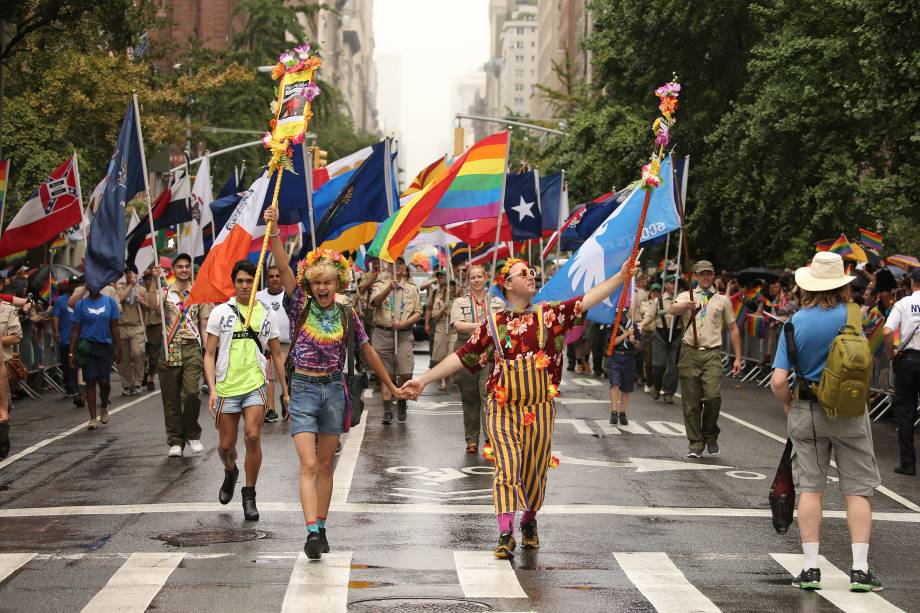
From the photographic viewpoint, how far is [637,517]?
10039 millimetres

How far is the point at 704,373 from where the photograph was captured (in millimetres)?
13836

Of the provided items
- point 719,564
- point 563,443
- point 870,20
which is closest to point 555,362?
point 719,564

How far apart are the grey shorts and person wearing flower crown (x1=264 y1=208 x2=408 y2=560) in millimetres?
2486

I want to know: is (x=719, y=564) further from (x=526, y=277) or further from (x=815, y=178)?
(x=815, y=178)

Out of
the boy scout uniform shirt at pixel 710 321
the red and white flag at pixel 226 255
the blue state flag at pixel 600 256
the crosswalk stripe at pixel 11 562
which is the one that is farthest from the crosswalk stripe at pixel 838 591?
the boy scout uniform shirt at pixel 710 321

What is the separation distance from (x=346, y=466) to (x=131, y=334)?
32.6ft

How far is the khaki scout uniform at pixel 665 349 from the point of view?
2086cm

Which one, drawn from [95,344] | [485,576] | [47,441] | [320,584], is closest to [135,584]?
[320,584]

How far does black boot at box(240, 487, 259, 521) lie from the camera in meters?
9.75

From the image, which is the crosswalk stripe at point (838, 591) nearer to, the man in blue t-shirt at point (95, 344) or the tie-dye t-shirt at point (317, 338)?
the tie-dye t-shirt at point (317, 338)

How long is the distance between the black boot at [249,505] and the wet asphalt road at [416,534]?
0.11 meters

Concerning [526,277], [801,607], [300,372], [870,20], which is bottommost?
[801,607]

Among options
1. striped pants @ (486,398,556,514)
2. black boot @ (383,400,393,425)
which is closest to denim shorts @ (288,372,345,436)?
striped pants @ (486,398,556,514)

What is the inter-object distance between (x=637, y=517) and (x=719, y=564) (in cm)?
174
